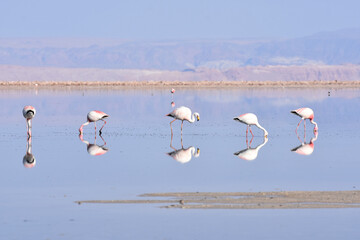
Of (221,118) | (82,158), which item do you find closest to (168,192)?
(82,158)

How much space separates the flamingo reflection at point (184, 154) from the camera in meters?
16.8

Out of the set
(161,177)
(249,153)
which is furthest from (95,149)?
(161,177)

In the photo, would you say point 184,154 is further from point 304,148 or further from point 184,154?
point 304,148

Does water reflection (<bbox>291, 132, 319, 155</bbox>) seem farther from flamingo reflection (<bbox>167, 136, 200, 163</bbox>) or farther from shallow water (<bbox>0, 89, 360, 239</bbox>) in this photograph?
flamingo reflection (<bbox>167, 136, 200, 163</bbox>)

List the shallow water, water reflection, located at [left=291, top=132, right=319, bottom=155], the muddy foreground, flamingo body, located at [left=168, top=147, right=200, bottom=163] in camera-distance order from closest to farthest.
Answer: the shallow water, the muddy foreground, flamingo body, located at [left=168, top=147, right=200, bottom=163], water reflection, located at [left=291, top=132, right=319, bottom=155]

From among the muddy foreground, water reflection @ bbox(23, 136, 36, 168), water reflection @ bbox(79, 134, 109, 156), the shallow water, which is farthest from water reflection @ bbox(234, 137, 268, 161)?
the muddy foreground

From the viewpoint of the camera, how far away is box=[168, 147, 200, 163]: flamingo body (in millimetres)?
16844

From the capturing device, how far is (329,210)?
11.0 metres

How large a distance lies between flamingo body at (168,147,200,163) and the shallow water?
15cm

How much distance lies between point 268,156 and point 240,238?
786 cm

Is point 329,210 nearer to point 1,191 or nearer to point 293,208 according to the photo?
point 293,208

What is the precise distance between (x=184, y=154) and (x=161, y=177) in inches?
143

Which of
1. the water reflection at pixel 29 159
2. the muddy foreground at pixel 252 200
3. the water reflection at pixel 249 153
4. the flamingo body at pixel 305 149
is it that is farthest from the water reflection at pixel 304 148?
the muddy foreground at pixel 252 200

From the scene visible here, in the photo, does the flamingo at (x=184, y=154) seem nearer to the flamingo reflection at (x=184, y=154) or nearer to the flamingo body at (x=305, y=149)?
the flamingo reflection at (x=184, y=154)
